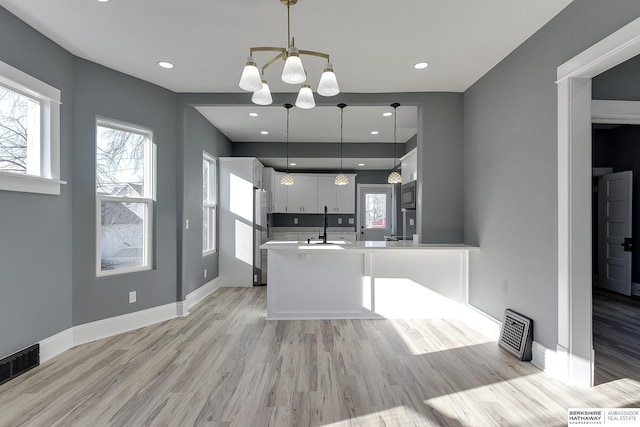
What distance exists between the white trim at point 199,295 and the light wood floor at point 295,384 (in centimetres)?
70

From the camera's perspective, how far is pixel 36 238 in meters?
2.89

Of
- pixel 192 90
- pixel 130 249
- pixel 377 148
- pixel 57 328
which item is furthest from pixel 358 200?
pixel 57 328

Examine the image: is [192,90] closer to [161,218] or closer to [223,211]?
[161,218]

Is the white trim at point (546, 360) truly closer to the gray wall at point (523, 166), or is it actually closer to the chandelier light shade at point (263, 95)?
the gray wall at point (523, 166)

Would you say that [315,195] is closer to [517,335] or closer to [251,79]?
[517,335]

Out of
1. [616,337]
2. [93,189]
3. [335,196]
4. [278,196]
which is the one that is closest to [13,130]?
[93,189]

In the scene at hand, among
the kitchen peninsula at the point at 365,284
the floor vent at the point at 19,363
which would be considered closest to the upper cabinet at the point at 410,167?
the kitchen peninsula at the point at 365,284

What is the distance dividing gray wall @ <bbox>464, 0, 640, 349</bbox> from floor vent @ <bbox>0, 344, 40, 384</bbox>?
13.7ft

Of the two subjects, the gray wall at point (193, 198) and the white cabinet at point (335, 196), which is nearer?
the gray wall at point (193, 198)

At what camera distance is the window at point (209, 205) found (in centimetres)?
563

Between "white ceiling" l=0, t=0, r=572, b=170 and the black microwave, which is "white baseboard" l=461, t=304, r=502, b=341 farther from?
"white ceiling" l=0, t=0, r=572, b=170

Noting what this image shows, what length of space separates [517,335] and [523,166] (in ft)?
4.91

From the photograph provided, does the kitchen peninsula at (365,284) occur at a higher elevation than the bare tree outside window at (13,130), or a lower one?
lower

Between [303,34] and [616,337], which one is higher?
[303,34]
